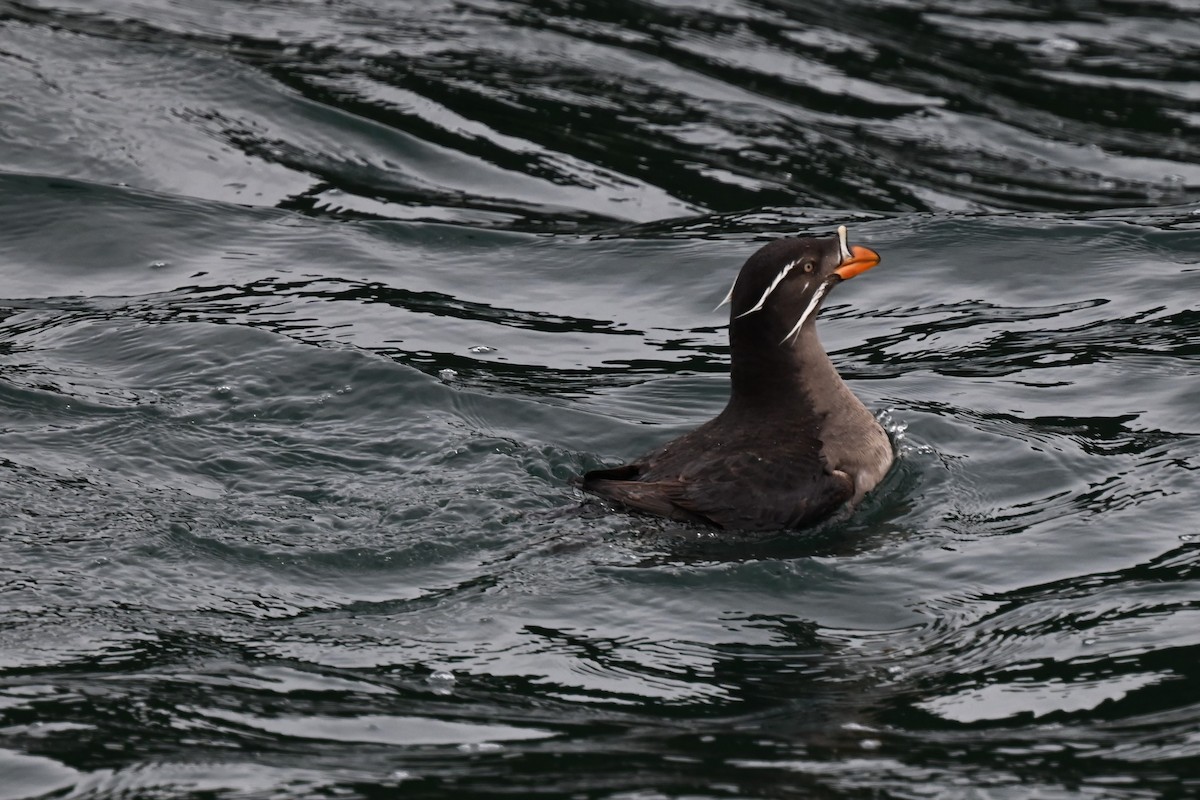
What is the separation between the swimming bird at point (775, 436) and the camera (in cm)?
648

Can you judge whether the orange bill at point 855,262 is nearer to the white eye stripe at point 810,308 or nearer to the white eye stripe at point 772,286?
the white eye stripe at point 810,308

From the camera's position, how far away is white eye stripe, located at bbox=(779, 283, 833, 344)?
23.1 feet

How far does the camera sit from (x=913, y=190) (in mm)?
11672

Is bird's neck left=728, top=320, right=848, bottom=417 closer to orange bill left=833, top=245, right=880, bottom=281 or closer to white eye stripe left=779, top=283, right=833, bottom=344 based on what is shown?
white eye stripe left=779, top=283, right=833, bottom=344

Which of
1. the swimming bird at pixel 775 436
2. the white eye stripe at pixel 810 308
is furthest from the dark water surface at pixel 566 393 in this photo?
the white eye stripe at pixel 810 308

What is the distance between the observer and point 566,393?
8320 millimetres

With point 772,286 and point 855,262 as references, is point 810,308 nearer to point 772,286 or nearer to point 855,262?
point 772,286

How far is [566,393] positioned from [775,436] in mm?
1749

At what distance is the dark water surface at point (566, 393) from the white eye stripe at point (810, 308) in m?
0.87

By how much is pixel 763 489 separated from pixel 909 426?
1626 millimetres

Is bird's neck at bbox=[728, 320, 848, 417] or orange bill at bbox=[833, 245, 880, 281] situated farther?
orange bill at bbox=[833, 245, 880, 281]

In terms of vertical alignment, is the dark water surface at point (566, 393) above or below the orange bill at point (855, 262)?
below

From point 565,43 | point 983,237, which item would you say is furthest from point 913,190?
point 565,43

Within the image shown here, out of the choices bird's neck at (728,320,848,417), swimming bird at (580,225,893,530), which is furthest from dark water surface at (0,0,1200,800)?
bird's neck at (728,320,848,417)
